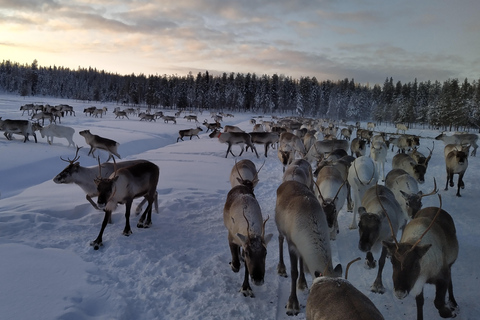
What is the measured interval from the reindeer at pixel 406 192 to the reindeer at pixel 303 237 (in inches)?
112

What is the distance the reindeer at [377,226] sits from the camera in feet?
15.8

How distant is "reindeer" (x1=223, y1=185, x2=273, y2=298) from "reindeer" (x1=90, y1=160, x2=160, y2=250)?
8.13ft

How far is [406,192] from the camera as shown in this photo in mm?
6996

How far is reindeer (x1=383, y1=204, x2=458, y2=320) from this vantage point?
357cm

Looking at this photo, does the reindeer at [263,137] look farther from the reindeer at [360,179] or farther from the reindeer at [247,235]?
the reindeer at [247,235]

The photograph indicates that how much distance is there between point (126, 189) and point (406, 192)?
6.78 metres

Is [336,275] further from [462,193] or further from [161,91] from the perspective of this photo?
[161,91]

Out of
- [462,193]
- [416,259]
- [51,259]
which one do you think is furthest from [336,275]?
[462,193]

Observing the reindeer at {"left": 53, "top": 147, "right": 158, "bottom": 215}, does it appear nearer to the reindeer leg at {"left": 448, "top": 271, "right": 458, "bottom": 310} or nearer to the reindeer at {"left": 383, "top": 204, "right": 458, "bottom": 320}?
the reindeer at {"left": 383, "top": 204, "right": 458, "bottom": 320}

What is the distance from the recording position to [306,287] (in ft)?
15.7

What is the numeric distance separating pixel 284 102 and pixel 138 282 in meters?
117

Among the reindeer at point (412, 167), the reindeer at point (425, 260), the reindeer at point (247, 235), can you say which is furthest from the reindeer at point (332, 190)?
the reindeer at point (412, 167)

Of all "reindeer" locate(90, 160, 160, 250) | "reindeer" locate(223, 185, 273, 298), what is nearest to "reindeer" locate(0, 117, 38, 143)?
"reindeer" locate(90, 160, 160, 250)

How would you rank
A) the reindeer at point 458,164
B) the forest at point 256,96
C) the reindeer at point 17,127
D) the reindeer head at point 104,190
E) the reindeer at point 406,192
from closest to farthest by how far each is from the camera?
1. the reindeer head at point 104,190
2. the reindeer at point 406,192
3. the reindeer at point 458,164
4. the reindeer at point 17,127
5. the forest at point 256,96
